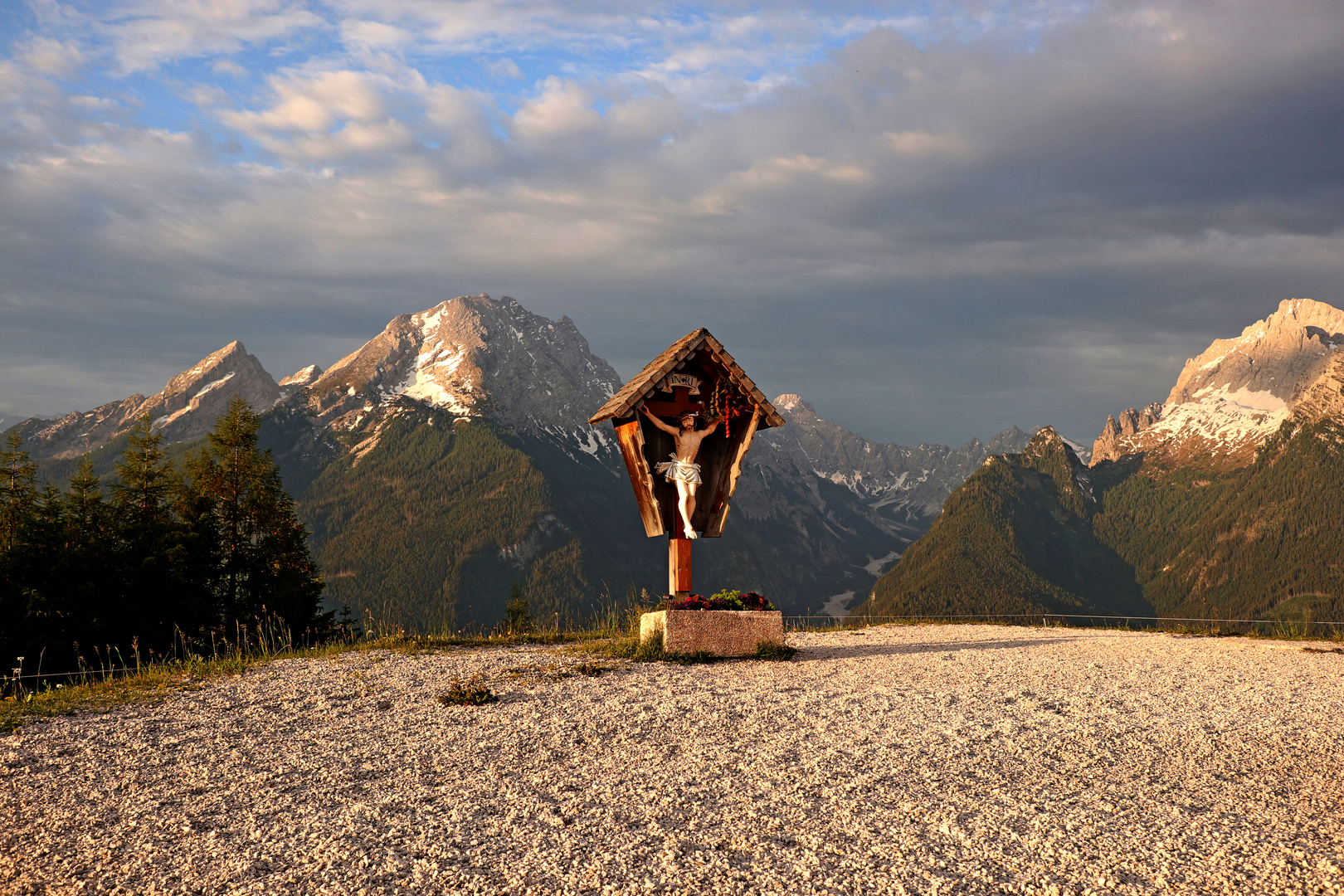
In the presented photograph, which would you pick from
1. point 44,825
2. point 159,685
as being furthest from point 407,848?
point 159,685

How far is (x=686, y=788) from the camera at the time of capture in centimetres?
780

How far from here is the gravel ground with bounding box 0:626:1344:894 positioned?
6062 mm

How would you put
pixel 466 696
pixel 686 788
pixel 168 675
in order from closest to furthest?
pixel 686 788
pixel 466 696
pixel 168 675

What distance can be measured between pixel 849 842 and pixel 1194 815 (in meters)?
3.16

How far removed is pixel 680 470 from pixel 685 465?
0.49ft

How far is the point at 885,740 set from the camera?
9352mm

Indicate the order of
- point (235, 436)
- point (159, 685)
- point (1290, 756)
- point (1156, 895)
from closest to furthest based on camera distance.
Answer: point (1156, 895) < point (1290, 756) < point (159, 685) < point (235, 436)

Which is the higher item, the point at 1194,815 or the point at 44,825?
the point at 44,825

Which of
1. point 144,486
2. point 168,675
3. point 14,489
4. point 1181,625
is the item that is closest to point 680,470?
point 168,675

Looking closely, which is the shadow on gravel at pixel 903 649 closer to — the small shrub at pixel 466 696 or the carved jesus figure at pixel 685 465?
the carved jesus figure at pixel 685 465

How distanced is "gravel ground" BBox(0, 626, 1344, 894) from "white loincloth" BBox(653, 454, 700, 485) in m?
5.65

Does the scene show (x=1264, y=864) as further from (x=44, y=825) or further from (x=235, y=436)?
(x=235, y=436)

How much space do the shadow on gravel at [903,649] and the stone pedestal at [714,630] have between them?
826 mm

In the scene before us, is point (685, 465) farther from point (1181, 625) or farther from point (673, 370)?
point (1181, 625)
